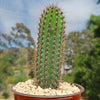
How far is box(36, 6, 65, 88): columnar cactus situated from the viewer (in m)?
0.83


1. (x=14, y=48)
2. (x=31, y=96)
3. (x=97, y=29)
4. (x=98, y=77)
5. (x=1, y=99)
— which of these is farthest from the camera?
(x=14, y=48)

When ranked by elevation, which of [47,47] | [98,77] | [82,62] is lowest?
[98,77]

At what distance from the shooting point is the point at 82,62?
→ 3.54 m

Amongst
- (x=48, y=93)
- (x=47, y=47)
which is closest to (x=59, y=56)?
(x=47, y=47)

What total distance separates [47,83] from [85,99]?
3300 mm

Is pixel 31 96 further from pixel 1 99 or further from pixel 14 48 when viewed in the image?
pixel 14 48

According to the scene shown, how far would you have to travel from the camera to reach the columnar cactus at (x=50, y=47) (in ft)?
2.72

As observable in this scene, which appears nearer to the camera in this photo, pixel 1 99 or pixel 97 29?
pixel 1 99

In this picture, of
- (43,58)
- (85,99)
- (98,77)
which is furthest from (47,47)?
(85,99)

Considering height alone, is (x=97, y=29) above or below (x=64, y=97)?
above

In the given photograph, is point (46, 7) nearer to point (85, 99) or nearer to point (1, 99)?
point (85, 99)

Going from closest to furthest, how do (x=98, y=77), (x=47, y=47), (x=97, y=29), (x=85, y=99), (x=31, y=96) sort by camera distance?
(x=31, y=96), (x=47, y=47), (x=98, y=77), (x=85, y=99), (x=97, y=29)

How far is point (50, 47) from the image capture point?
2.72 ft

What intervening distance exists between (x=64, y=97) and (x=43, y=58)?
249 mm
